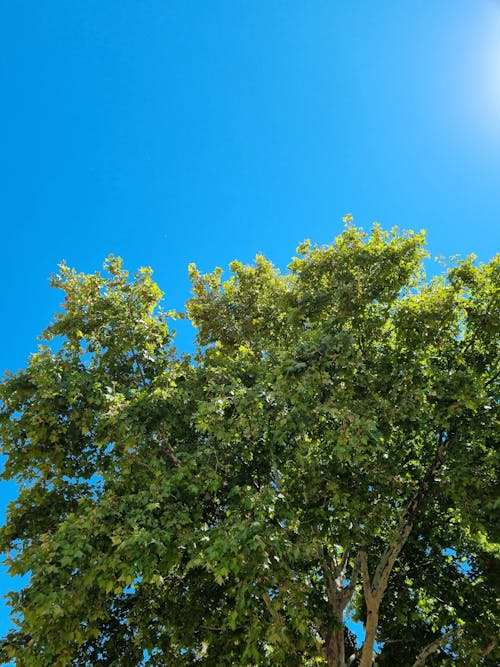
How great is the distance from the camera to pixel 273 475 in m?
10.4

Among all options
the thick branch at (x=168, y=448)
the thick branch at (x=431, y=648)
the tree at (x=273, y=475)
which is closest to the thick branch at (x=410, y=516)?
the tree at (x=273, y=475)

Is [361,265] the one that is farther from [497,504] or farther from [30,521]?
[30,521]

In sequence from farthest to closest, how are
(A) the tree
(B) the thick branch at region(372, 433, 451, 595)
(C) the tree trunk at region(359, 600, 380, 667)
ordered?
1. (B) the thick branch at region(372, 433, 451, 595)
2. (C) the tree trunk at region(359, 600, 380, 667)
3. (A) the tree

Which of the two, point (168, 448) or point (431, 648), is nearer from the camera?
point (431, 648)

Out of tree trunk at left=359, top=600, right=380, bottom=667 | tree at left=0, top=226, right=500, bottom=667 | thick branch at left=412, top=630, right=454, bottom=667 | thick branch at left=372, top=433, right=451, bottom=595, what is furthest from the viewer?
thick branch at left=372, top=433, right=451, bottom=595

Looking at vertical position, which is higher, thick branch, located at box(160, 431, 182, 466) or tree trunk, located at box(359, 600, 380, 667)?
thick branch, located at box(160, 431, 182, 466)

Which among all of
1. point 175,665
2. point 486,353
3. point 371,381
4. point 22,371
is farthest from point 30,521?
point 486,353

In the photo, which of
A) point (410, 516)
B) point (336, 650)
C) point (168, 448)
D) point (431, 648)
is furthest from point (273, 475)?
point (431, 648)

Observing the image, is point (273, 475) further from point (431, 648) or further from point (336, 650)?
point (431, 648)

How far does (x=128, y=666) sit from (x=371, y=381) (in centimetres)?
777

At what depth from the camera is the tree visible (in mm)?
7789

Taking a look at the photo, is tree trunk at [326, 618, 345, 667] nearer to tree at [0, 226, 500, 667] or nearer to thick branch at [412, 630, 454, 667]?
tree at [0, 226, 500, 667]

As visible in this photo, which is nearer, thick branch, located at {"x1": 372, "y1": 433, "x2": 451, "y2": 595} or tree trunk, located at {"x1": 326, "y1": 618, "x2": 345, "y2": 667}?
tree trunk, located at {"x1": 326, "y1": 618, "x2": 345, "y2": 667}

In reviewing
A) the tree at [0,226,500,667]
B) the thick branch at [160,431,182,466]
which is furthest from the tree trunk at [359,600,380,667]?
the thick branch at [160,431,182,466]
